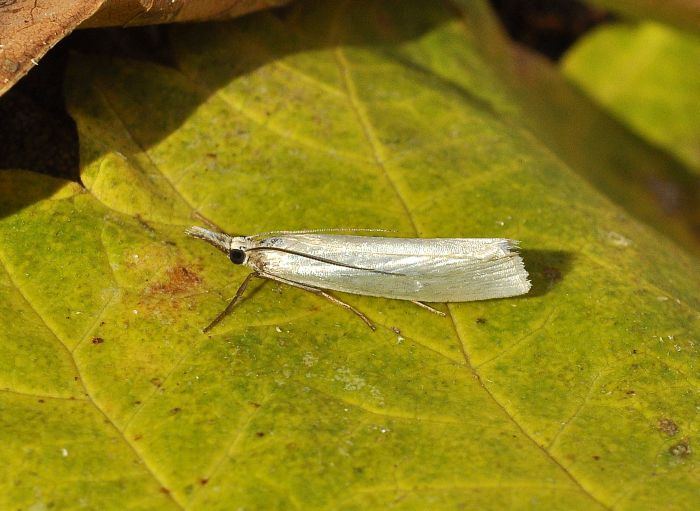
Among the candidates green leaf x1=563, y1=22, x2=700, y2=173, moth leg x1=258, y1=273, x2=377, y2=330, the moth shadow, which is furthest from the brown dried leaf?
green leaf x1=563, y1=22, x2=700, y2=173

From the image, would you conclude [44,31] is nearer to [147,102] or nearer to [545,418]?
[147,102]

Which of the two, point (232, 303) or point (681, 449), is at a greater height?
point (232, 303)

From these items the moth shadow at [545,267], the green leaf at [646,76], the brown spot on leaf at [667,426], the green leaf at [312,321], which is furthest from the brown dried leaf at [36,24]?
the green leaf at [646,76]

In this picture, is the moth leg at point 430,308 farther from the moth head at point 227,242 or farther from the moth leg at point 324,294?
the moth head at point 227,242

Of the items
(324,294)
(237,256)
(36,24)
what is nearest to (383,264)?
(324,294)

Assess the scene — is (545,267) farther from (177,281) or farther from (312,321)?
(177,281)

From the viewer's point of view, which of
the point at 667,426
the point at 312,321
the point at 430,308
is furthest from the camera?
the point at 430,308

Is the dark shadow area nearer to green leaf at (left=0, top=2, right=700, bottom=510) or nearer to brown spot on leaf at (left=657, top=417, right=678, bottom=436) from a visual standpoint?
green leaf at (left=0, top=2, right=700, bottom=510)

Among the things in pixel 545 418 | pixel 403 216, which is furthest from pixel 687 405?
pixel 403 216
